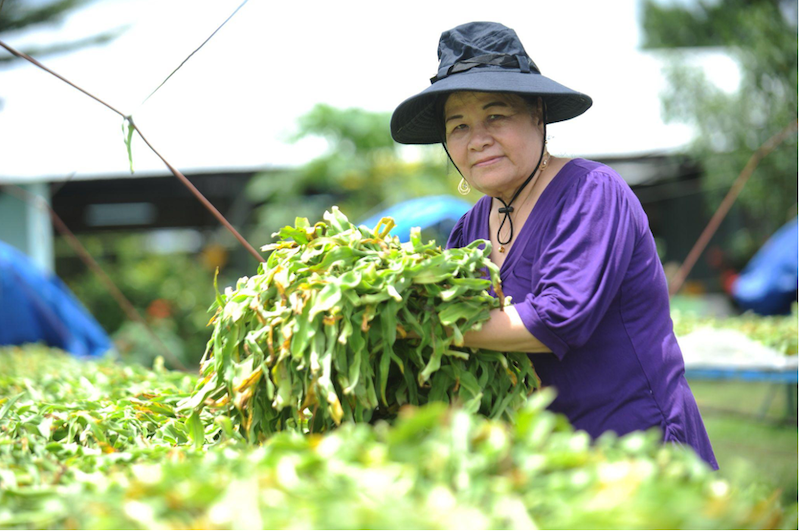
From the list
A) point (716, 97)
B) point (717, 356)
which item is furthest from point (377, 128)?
point (717, 356)

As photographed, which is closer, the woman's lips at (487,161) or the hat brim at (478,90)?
the hat brim at (478,90)

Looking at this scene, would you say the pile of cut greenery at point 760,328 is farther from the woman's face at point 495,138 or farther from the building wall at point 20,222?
the building wall at point 20,222

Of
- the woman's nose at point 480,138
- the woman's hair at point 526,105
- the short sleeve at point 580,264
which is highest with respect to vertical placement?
the woman's hair at point 526,105

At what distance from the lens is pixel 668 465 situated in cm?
103

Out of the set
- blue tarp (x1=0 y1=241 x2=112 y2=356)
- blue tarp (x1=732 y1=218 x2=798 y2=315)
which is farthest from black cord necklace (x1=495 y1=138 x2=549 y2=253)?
blue tarp (x1=732 y1=218 x2=798 y2=315)

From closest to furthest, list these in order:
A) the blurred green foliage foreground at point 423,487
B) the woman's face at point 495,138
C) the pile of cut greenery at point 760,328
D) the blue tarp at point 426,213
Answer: the blurred green foliage foreground at point 423,487 → the woman's face at point 495,138 → the pile of cut greenery at point 760,328 → the blue tarp at point 426,213

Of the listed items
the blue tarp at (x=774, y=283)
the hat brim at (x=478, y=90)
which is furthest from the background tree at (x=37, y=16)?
the blue tarp at (x=774, y=283)

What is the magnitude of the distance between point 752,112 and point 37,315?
400 inches

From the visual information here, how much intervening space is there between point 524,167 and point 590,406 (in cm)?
59

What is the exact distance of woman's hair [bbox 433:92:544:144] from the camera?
181 centimetres

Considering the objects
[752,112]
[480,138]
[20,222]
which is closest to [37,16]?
[20,222]

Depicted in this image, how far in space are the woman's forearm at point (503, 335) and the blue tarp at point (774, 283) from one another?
651 centimetres

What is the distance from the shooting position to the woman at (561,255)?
1.48 metres

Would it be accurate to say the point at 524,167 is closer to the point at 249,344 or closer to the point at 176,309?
the point at 249,344
